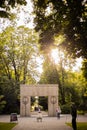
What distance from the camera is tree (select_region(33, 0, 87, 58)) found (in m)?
23.1

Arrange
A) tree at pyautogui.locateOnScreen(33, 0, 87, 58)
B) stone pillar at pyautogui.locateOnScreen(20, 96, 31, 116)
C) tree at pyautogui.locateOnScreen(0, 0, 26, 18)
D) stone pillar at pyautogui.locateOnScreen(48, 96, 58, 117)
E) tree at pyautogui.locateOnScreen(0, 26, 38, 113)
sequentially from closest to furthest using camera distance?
tree at pyautogui.locateOnScreen(0, 0, 26, 18)
tree at pyautogui.locateOnScreen(33, 0, 87, 58)
stone pillar at pyautogui.locateOnScreen(20, 96, 31, 116)
stone pillar at pyautogui.locateOnScreen(48, 96, 58, 117)
tree at pyautogui.locateOnScreen(0, 26, 38, 113)

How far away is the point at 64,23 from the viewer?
26.0m

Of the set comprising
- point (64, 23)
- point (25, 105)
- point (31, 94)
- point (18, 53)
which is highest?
point (18, 53)

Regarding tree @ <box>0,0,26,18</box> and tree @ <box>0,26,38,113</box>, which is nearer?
tree @ <box>0,0,26,18</box>

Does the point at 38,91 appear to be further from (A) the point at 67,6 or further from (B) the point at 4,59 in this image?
(A) the point at 67,6

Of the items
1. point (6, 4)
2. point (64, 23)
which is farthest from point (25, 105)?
point (6, 4)

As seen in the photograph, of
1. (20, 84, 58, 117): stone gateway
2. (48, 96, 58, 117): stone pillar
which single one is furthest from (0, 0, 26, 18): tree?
(48, 96, 58, 117): stone pillar

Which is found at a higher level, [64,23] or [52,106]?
[64,23]

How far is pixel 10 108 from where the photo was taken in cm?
5900

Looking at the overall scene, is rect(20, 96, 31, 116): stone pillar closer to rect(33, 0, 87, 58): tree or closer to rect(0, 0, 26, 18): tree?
rect(33, 0, 87, 58): tree

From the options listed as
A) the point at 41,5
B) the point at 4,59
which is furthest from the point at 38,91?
the point at 41,5

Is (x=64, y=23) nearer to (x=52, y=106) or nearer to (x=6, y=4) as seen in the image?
(x=6, y=4)

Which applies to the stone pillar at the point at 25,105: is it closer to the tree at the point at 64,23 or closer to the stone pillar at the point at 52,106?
the stone pillar at the point at 52,106

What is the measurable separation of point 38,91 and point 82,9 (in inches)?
1134
